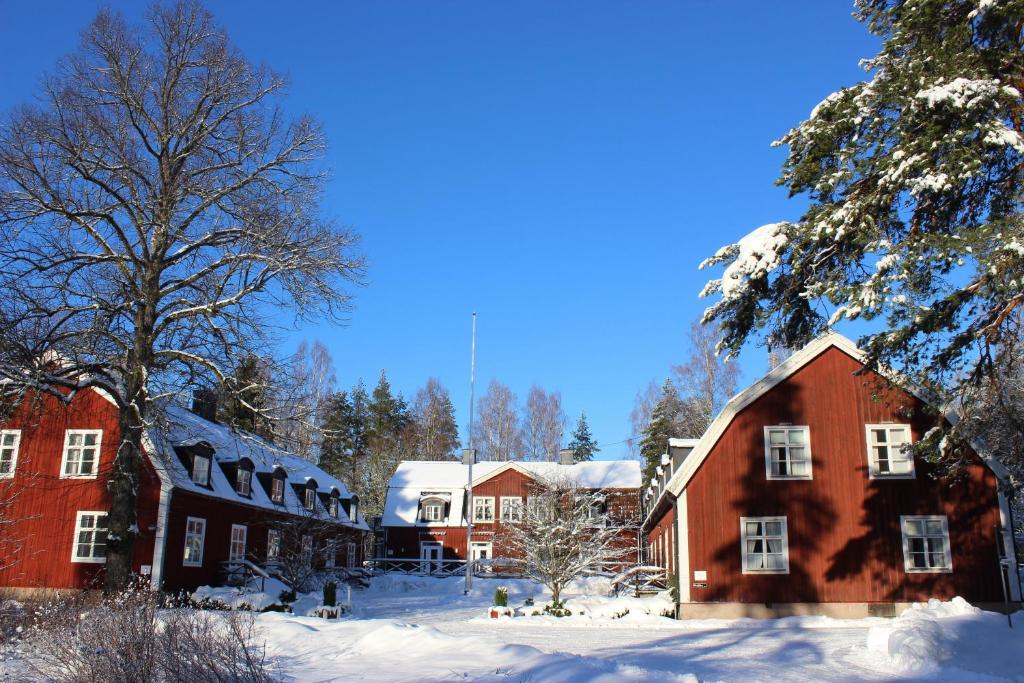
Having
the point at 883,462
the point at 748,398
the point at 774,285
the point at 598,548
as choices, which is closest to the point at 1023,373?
the point at 883,462

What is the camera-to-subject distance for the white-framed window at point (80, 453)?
1021 inches

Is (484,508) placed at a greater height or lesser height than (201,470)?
lesser

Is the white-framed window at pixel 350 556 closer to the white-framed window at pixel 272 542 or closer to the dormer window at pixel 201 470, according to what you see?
the white-framed window at pixel 272 542

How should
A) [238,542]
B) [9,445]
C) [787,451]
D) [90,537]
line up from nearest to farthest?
[787,451]
[90,537]
[9,445]
[238,542]

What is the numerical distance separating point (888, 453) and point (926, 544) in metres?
2.51

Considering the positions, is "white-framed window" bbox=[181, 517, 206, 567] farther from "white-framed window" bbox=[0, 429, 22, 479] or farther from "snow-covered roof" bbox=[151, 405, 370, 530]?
"white-framed window" bbox=[0, 429, 22, 479]

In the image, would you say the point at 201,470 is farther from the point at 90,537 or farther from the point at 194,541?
the point at 90,537

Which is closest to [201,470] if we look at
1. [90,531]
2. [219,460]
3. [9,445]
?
[219,460]

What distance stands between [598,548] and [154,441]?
1346 centimetres

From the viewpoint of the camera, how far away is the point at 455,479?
48.5m

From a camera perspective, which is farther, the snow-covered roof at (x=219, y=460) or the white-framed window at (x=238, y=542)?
the white-framed window at (x=238, y=542)

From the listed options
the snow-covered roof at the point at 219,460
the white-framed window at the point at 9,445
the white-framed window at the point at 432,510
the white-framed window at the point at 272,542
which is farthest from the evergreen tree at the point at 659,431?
the white-framed window at the point at 9,445

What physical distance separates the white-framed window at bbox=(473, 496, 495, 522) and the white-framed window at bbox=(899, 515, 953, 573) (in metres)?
26.2

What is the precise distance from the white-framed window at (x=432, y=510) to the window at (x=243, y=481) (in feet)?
50.5
